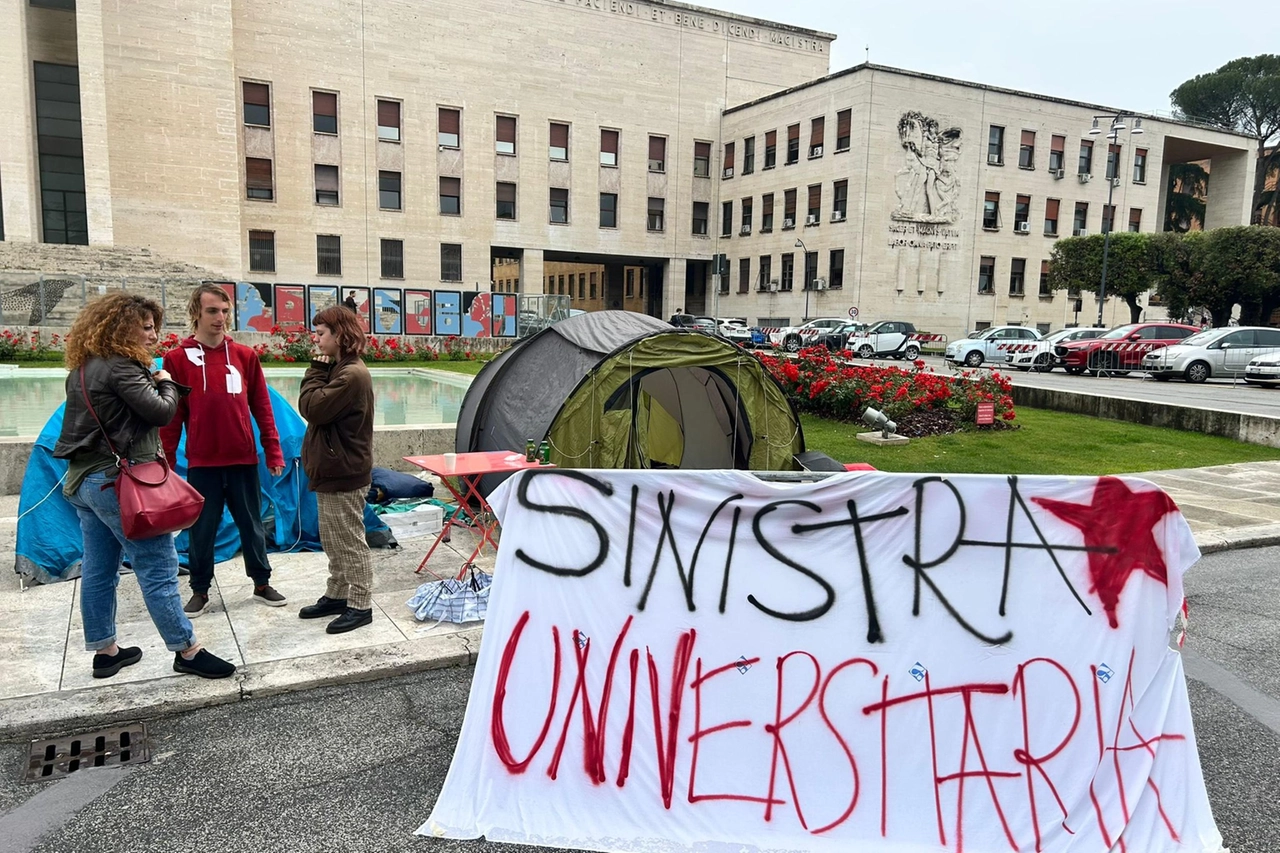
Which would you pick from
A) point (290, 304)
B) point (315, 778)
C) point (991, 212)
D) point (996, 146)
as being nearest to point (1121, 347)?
point (991, 212)

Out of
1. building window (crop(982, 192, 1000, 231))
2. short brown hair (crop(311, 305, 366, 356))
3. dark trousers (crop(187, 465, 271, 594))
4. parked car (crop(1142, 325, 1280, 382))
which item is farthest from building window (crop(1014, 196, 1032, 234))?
dark trousers (crop(187, 465, 271, 594))

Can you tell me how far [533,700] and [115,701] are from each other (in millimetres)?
2302

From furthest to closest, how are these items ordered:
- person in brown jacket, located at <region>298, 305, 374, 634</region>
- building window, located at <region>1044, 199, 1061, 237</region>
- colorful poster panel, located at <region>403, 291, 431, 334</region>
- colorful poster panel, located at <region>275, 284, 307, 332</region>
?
building window, located at <region>1044, 199, 1061, 237</region>
colorful poster panel, located at <region>403, 291, 431, 334</region>
colorful poster panel, located at <region>275, 284, 307, 332</region>
person in brown jacket, located at <region>298, 305, 374, 634</region>

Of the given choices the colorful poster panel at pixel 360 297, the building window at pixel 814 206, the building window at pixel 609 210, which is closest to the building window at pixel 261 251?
the colorful poster panel at pixel 360 297

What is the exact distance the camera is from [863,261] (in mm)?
44188

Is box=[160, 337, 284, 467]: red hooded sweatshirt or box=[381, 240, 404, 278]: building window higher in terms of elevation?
box=[381, 240, 404, 278]: building window

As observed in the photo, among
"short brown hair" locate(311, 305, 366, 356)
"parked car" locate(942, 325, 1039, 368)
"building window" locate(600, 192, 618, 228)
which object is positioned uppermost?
"building window" locate(600, 192, 618, 228)

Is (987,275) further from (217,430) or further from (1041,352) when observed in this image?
(217,430)

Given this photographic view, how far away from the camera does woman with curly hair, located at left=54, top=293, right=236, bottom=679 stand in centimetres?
392

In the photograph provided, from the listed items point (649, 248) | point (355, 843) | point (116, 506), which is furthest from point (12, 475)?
point (649, 248)

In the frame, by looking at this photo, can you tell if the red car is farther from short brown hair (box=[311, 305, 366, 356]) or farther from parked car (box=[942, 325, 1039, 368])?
short brown hair (box=[311, 305, 366, 356])

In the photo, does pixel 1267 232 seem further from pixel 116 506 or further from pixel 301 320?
pixel 116 506

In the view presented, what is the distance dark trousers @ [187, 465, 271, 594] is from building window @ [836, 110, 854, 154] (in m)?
44.1

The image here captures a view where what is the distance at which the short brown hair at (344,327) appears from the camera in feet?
15.9
